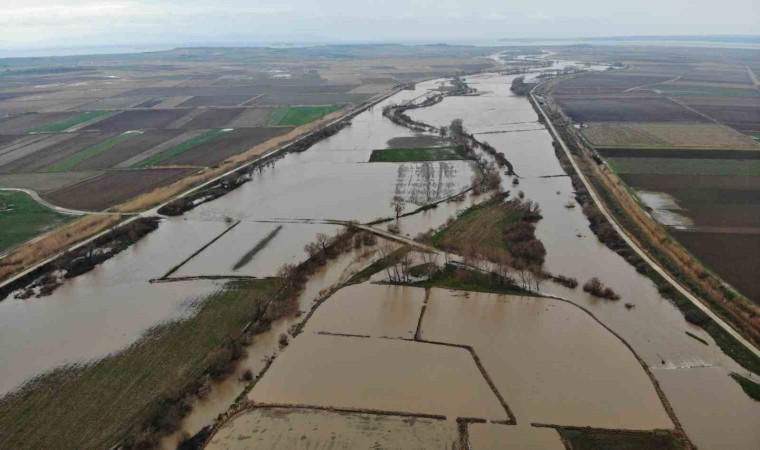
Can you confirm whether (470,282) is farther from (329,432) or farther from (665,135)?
(665,135)

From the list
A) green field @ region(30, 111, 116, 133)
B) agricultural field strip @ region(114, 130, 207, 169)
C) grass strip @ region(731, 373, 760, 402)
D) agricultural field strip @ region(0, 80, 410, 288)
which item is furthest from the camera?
green field @ region(30, 111, 116, 133)

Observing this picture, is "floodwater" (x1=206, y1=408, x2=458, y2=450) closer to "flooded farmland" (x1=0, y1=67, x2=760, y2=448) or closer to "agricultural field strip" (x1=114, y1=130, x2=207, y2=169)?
"flooded farmland" (x1=0, y1=67, x2=760, y2=448)

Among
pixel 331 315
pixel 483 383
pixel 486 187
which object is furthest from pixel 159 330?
pixel 486 187

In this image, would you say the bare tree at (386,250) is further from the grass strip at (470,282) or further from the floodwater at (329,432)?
the floodwater at (329,432)

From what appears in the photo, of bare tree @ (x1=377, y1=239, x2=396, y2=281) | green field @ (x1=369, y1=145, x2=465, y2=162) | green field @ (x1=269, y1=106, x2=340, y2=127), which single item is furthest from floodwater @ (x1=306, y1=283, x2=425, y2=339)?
green field @ (x1=269, y1=106, x2=340, y2=127)

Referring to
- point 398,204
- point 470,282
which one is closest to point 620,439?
point 470,282

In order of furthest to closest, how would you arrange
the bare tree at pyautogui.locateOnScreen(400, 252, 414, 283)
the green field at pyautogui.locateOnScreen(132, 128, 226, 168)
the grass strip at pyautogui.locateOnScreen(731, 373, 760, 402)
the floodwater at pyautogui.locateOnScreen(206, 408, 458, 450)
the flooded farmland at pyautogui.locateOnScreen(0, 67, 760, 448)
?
the green field at pyautogui.locateOnScreen(132, 128, 226, 168), the bare tree at pyautogui.locateOnScreen(400, 252, 414, 283), the grass strip at pyautogui.locateOnScreen(731, 373, 760, 402), the flooded farmland at pyautogui.locateOnScreen(0, 67, 760, 448), the floodwater at pyautogui.locateOnScreen(206, 408, 458, 450)

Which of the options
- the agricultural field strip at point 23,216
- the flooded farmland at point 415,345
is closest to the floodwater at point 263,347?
the flooded farmland at point 415,345

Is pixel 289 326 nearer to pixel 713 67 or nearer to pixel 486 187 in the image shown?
pixel 486 187
